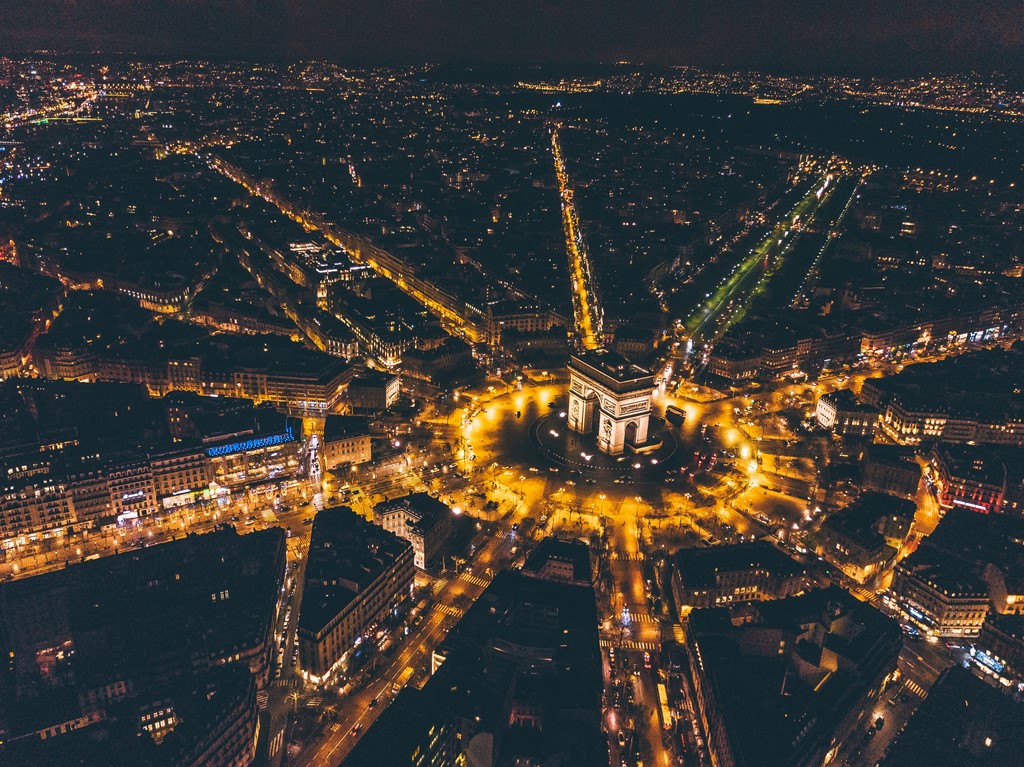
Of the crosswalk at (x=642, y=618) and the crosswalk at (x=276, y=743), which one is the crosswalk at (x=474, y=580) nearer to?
the crosswalk at (x=642, y=618)

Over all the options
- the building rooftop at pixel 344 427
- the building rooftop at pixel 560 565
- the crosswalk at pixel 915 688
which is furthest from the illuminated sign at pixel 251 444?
the crosswalk at pixel 915 688

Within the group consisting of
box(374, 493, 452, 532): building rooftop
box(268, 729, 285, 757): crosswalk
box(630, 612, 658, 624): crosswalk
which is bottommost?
box(268, 729, 285, 757): crosswalk

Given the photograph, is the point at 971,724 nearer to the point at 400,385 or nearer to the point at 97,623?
the point at 97,623

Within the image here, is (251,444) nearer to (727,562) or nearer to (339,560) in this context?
(339,560)

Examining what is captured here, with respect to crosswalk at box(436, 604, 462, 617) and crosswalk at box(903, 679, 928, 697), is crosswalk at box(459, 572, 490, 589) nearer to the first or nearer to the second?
crosswalk at box(436, 604, 462, 617)

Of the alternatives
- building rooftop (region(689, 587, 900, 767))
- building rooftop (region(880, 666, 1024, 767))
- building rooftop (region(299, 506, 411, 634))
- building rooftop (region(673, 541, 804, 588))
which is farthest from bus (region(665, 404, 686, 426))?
building rooftop (region(880, 666, 1024, 767))

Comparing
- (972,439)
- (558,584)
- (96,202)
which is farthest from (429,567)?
(96,202)
